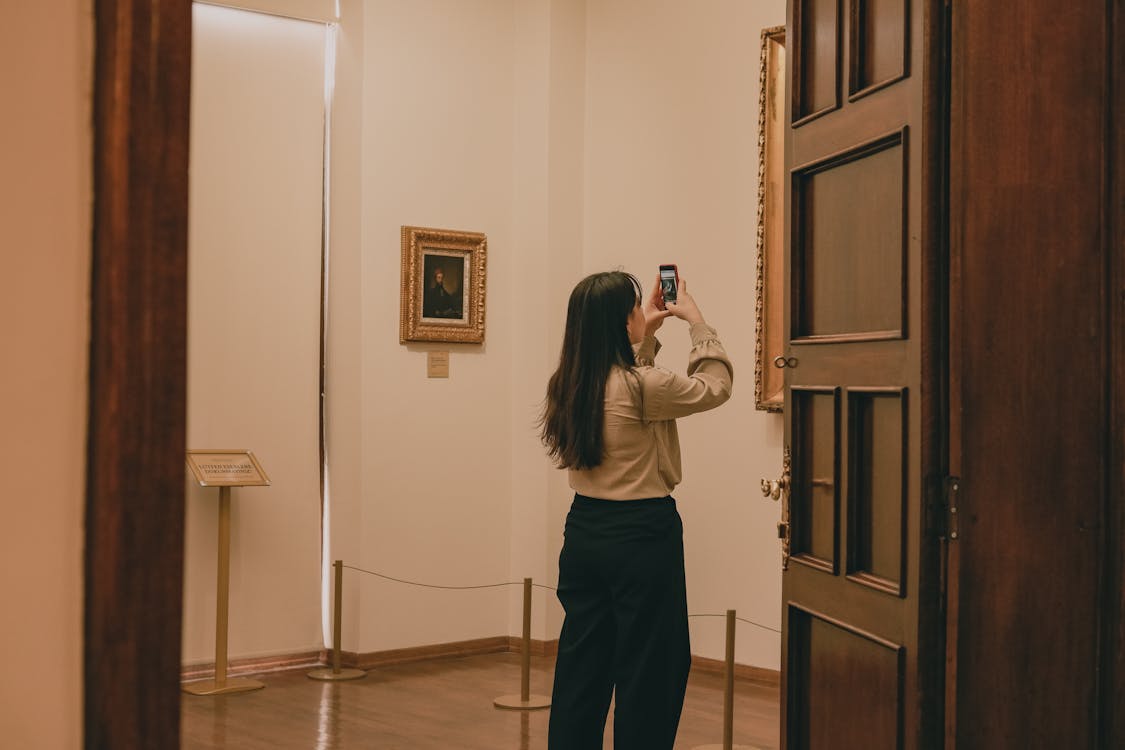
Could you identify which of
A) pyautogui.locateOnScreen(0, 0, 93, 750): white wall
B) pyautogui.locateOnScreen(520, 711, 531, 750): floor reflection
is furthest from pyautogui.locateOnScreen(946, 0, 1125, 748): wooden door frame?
pyautogui.locateOnScreen(520, 711, 531, 750): floor reflection

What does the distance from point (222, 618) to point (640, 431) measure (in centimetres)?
350

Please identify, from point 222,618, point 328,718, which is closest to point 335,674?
point 222,618

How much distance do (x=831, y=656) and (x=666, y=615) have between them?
1059 millimetres

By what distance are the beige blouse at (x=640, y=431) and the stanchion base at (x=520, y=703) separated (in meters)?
2.56

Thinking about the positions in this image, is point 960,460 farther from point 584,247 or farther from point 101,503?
point 584,247

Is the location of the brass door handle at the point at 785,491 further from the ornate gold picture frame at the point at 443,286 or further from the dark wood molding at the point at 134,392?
the ornate gold picture frame at the point at 443,286

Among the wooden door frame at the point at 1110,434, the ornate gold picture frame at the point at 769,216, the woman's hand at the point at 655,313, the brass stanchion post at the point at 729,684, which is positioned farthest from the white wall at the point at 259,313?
the wooden door frame at the point at 1110,434

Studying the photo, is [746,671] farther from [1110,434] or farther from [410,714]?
[1110,434]

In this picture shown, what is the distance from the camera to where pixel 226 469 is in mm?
6766

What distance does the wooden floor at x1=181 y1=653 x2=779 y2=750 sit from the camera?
564cm

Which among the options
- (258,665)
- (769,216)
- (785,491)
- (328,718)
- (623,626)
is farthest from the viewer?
(258,665)

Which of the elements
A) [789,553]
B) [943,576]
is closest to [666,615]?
[789,553]

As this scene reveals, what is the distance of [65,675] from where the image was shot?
3.74 ft

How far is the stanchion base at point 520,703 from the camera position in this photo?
20.7 ft
